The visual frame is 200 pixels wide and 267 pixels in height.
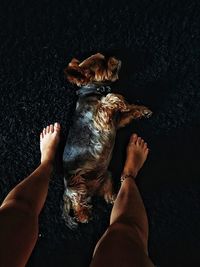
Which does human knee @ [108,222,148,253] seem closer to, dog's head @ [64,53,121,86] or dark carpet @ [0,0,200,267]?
dark carpet @ [0,0,200,267]

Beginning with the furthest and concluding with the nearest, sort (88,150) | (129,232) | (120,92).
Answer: (120,92) → (88,150) → (129,232)

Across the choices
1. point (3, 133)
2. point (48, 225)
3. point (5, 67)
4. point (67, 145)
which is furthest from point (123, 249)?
point (5, 67)

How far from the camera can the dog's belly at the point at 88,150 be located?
1.33 meters

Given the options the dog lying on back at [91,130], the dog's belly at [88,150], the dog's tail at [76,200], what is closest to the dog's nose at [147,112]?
the dog lying on back at [91,130]

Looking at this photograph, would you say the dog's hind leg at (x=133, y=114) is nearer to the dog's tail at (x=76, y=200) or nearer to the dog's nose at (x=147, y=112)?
the dog's nose at (x=147, y=112)

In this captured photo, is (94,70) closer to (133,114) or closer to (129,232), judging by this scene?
(133,114)

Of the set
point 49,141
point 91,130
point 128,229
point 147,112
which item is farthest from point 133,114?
point 128,229

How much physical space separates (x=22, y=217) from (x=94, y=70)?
1.63 feet

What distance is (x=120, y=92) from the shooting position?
145 cm

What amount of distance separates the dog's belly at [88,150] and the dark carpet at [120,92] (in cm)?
13

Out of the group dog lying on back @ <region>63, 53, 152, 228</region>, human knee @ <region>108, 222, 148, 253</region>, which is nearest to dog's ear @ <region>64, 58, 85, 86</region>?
dog lying on back @ <region>63, 53, 152, 228</region>

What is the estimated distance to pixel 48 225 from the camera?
1.55 metres

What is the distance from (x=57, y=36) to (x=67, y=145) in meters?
0.39

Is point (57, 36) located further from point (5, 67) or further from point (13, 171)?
point (13, 171)
